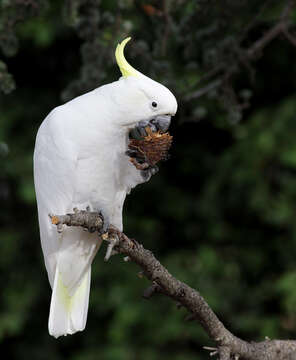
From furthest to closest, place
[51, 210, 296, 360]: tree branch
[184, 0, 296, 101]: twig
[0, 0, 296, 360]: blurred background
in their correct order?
[0, 0, 296, 360]: blurred background < [184, 0, 296, 101]: twig < [51, 210, 296, 360]: tree branch

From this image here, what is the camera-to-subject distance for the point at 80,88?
2740 millimetres

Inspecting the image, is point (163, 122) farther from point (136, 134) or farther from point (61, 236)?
point (61, 236)

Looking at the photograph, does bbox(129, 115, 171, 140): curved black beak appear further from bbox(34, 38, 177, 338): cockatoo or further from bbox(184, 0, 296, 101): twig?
bbox(184, 0, 296, 101): twig

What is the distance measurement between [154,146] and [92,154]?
0.22m

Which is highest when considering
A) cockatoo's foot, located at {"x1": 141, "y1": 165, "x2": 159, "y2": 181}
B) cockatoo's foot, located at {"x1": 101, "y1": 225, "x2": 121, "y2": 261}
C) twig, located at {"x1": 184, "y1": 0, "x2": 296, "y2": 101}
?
twig, located at {"x1": 184, "y1": 0, "x2": 296, "y2": 101}

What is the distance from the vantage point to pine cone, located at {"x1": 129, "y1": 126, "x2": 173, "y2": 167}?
6.54ft

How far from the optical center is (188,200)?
4.21 m

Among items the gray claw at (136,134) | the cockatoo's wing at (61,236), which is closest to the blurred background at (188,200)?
the gray claw at (136,134)

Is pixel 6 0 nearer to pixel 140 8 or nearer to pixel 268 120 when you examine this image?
pixel 140 8

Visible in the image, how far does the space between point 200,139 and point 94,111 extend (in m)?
2.31

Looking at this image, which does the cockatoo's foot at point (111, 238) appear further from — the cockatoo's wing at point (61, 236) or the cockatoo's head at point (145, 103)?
the cockatoo's head at point (145, 103)

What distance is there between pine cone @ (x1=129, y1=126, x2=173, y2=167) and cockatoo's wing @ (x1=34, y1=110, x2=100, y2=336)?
0.75 ft

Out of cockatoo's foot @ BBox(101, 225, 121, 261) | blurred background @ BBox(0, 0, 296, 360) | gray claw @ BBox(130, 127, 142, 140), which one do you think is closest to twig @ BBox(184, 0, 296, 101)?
blurred background @ BBox(0, 0, 296, 360)

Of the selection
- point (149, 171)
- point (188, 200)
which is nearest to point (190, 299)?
point (149, 171)
